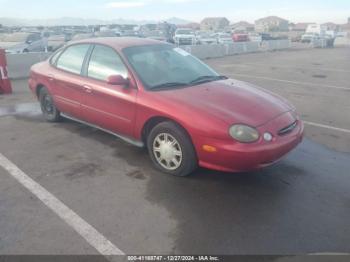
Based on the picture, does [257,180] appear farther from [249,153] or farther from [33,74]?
[33,74]

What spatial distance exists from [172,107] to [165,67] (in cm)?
96

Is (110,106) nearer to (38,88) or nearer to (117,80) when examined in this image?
(117,80)

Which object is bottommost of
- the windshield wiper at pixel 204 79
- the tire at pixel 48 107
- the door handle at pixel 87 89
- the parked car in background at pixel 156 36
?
the tire at pixel 48 107

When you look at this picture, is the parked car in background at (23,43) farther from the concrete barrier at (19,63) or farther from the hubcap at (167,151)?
the hubcap at (167,151)

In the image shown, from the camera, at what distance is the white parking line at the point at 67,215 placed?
9.34ft

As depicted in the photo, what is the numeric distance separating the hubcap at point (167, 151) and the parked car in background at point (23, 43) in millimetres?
15104

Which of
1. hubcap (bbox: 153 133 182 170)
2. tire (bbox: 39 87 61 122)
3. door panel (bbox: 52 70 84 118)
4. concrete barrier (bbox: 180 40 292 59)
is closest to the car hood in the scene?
hubcap (bbox: 153 133 182 170)

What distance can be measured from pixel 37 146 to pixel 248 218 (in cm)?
328

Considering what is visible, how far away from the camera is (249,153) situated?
139 inches

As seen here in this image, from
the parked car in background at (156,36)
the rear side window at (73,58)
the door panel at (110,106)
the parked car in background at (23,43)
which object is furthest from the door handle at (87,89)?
the parked car in background at (156,36)

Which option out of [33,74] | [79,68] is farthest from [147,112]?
[33,74]

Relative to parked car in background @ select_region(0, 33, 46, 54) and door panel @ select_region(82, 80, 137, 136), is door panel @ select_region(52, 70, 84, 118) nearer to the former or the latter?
door panel @ select_region(82, 80, 137, 136)

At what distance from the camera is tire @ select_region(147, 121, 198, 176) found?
3871 mm

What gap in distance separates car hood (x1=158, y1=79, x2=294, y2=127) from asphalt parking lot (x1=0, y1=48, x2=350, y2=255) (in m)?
0.76
